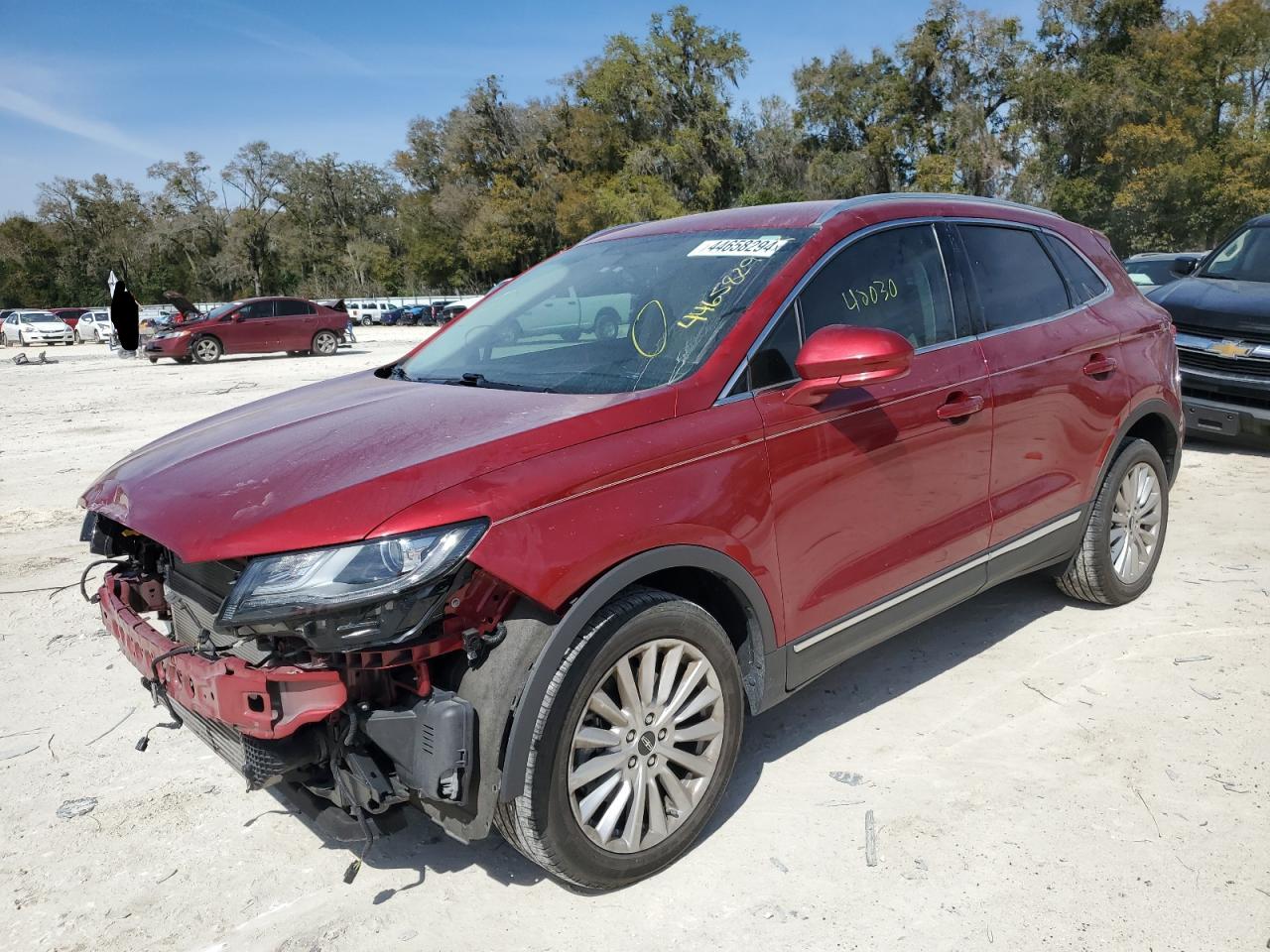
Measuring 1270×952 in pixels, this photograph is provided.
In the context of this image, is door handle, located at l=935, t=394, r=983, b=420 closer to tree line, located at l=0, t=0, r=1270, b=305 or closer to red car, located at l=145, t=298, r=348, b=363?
red car, located at l=145, t=298, r=348, b=363

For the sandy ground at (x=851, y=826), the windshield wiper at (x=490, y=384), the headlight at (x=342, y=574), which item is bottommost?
the sandy ground at (x=851, y=826)

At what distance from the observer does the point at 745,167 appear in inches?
2307

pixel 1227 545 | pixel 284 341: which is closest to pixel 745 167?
pixel 284 341

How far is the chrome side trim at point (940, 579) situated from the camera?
3.11 m

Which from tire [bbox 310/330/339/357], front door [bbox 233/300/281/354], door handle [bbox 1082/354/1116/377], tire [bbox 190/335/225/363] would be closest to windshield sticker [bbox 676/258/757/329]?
door handle [bbox 1082/354/1116/377]

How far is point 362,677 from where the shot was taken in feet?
7.86

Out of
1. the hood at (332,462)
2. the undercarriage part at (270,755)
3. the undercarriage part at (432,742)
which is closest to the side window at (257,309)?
the hood at (332,462)

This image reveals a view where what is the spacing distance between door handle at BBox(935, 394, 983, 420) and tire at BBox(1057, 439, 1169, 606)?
118 cm

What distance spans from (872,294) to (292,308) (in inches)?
954

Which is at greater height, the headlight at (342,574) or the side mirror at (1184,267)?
the side mirror at (1184,267)

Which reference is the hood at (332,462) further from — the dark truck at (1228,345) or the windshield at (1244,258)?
the windshield at (1244,258)

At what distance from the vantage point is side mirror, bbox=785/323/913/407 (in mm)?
2830

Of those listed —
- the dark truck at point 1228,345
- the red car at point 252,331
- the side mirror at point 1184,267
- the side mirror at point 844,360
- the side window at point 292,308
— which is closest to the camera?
the side mirror at point 844,360

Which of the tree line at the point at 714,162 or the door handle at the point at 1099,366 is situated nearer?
the door handle at the point at 1099,366
